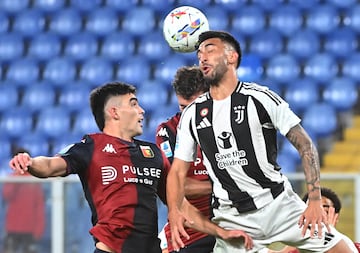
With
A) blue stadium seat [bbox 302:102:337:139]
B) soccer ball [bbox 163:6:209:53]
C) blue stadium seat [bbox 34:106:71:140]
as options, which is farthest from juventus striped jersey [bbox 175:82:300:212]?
blue stadium seat [bbox 34:106:71:140]

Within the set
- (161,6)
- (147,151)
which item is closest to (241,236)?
(147,151)

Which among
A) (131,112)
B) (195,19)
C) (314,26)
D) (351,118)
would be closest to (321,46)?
(314,26)

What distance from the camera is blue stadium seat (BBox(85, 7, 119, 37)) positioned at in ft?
37.7

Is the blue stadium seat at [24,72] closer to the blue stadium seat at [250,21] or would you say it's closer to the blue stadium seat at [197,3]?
the blue stadium seat at [197,3]

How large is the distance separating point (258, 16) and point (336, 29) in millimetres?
949

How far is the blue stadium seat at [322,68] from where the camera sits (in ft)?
33.8

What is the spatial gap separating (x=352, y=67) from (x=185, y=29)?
5469 mm

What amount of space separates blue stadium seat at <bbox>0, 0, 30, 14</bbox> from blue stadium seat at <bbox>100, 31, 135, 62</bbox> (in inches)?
55.3

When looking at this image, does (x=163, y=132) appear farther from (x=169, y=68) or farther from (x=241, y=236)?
(x=169, y=68)

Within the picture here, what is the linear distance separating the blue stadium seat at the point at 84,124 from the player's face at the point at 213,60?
611cm

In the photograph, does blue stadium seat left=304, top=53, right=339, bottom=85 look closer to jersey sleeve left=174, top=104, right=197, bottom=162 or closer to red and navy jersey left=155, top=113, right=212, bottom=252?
red and navy jersey left=155, top=113, right=212, bottom=252

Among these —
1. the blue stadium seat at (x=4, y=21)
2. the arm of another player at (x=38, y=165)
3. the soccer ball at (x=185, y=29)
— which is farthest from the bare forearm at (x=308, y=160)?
the blue stadium seat at (x=4, y=21)

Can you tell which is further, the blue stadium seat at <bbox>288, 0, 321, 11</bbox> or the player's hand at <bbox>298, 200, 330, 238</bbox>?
the blue stadium seat at <bbox>288, 0, 321, 11</bbox>

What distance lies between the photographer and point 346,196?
701 cm
